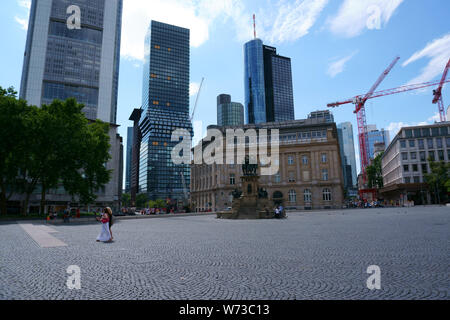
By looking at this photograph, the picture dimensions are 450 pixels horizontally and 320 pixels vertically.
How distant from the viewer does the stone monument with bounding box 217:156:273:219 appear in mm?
35656

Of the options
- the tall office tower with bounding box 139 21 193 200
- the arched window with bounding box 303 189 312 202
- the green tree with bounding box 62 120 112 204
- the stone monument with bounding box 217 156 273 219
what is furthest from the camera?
the tall office tower with bounding box 139 21 193 200

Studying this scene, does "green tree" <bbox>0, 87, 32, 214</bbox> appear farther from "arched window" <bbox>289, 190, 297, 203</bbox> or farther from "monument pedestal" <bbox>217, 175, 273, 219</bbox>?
"arched window" <bbox>289, 190, 297, 203</bbox>

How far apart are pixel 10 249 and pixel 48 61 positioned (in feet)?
407

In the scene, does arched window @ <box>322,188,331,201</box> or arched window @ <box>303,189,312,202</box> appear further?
arched window @ <box>303,189,312,202</box>

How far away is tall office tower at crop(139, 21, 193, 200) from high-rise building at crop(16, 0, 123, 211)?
62080 mm

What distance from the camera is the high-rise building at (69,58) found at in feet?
360

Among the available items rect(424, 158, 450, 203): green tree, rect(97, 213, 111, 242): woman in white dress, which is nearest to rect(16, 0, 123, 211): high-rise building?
rect(424, 158, 450, 203): green tree

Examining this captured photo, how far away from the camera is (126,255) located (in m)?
9.34

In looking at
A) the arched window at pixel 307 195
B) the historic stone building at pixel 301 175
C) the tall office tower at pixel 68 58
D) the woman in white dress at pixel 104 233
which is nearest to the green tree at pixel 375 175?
the historic stone building at pixel 301 175

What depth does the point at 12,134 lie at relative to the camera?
33.7 m

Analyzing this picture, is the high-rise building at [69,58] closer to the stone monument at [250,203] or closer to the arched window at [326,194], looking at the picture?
the arched window at [326,194]

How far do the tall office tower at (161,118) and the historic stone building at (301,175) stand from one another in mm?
92199

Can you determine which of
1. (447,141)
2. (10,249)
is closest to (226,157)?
(447,141)
